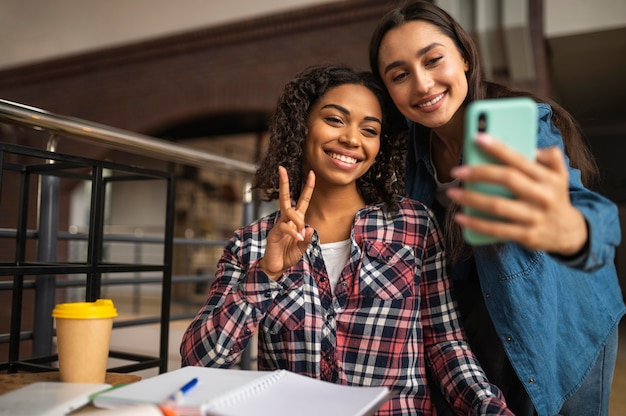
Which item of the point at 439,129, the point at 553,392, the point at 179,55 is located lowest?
the point at 553,392

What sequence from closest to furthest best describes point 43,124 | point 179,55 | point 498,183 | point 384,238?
1. point 498,183
2. point 384,238
3. point 43,124
4. point 179,55

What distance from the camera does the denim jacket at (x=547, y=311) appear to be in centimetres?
118

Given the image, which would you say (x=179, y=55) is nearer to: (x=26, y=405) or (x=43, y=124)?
(x=43, y=124)

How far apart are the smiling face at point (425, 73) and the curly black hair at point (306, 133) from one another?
108mm

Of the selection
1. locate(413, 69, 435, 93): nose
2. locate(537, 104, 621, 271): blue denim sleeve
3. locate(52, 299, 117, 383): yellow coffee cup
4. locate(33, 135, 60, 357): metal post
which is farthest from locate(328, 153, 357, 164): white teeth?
locate(33, 135, 60, 357): metal post

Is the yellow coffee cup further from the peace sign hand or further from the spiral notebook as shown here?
the peace sign hand

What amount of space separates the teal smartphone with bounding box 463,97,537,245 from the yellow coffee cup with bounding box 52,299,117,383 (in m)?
0.65

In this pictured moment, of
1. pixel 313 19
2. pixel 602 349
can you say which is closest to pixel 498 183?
pixel 602 349

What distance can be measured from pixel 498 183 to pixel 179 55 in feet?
18.9

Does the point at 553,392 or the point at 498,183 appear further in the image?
the point at 553,392

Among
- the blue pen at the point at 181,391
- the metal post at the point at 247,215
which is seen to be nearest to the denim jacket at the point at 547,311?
the blue pen at the point at 181,391

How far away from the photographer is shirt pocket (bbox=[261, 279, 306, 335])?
1.21 metres

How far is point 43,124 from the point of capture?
5.25ft

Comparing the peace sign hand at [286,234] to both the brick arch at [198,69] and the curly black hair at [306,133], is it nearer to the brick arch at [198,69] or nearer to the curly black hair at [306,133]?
the curly black hair at [306,133]
